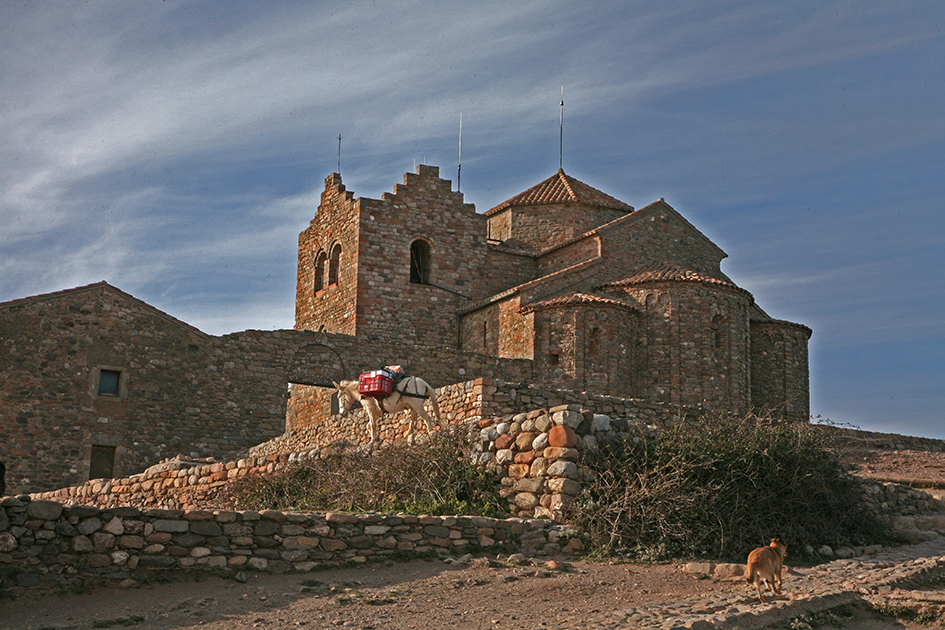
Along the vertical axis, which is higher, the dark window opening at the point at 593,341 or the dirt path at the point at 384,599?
the dark window opening at the point at 593,341

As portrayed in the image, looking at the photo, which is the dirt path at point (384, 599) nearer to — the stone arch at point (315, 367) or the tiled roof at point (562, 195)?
the stone arch at point (315, 367)

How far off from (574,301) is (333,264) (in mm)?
9091

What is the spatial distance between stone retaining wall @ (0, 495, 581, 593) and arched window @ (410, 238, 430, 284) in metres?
18.2

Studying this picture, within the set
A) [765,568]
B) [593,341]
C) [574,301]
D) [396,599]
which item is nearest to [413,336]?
[574,301]

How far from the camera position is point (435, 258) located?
28312 mm

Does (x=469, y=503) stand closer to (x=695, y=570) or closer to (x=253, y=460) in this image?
(x=695, y=570)

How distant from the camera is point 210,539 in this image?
9219 mm

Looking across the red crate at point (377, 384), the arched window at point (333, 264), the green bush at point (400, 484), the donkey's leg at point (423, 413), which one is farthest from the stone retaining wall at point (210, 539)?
the arched window at point (333, 264)

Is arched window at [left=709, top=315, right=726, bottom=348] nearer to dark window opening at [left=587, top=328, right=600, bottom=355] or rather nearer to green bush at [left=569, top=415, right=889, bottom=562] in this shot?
dark window opening at [left=587, top=328, right=600, bottom=355]

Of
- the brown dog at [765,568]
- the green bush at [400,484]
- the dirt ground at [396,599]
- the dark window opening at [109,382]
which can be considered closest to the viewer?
the dirt ground at [396,599]

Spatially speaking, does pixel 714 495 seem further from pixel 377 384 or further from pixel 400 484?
pixel 377 384

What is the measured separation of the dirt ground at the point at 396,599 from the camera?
25.5 feet

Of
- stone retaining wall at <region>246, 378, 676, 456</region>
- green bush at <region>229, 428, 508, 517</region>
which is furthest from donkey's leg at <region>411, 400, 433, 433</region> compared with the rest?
green bush at <region>229, 428, 508, 517</region>

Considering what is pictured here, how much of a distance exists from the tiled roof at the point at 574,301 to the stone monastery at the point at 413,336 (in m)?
0.04
